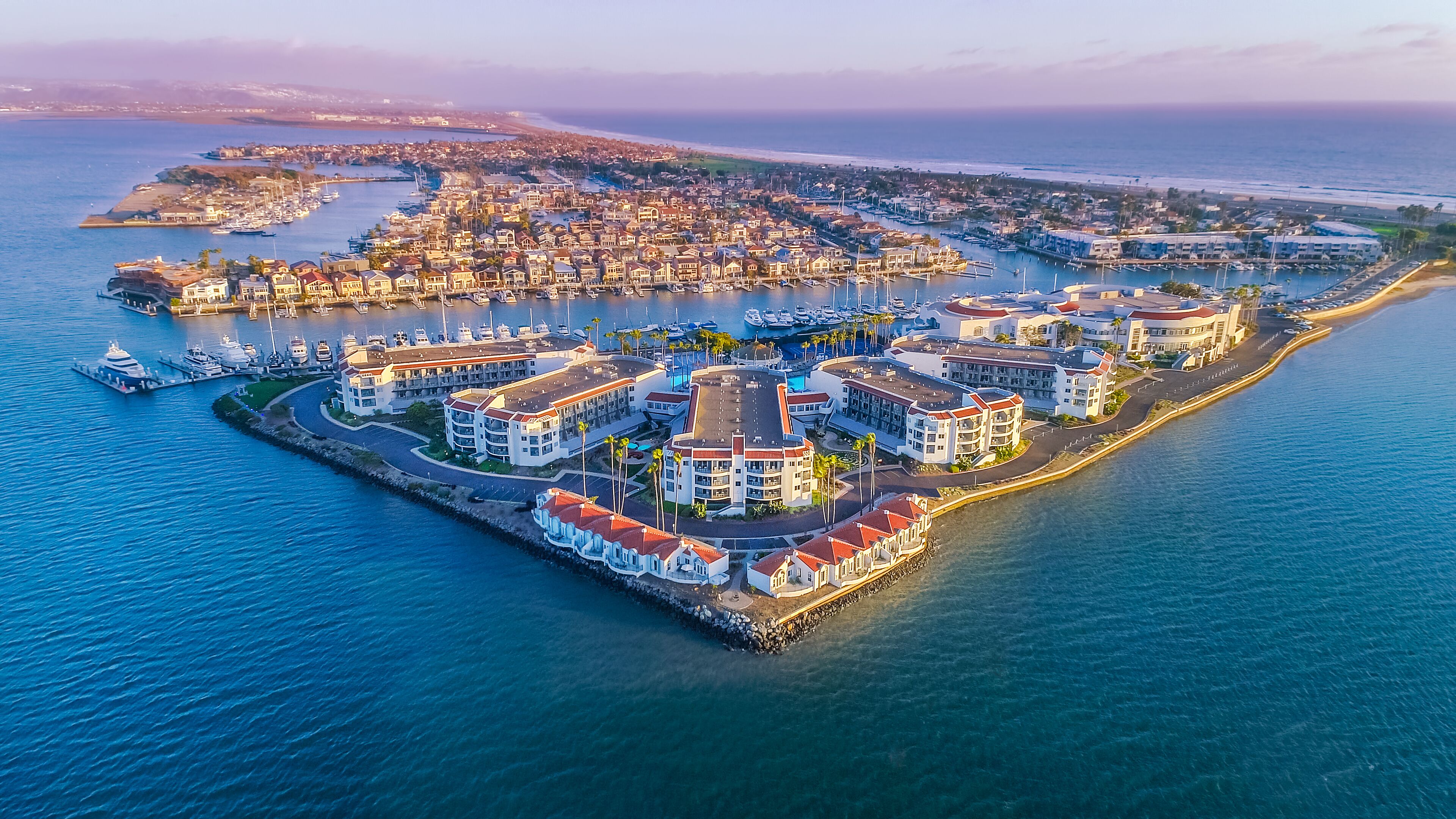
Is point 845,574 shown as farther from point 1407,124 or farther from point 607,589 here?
point 1407,124

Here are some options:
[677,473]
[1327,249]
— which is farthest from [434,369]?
[1327,249]

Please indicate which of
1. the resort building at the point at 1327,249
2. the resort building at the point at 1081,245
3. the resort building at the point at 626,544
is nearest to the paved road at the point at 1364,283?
the resort building at the point at 1327,249

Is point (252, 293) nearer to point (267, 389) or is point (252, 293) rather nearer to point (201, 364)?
point (201, 364)

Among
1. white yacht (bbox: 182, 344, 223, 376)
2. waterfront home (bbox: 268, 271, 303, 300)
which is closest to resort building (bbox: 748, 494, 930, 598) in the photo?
white yacht (bbox: 182, 344, 223, 376)

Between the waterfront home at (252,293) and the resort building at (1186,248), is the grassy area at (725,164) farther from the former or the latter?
the waterfront home at (252,293)

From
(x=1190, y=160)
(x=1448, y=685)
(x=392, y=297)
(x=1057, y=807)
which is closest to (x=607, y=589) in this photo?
(x=1057, y=807)

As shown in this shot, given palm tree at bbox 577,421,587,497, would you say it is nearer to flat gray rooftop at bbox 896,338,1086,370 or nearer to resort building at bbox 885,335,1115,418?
resort building at bbox 885,335,1115,418
